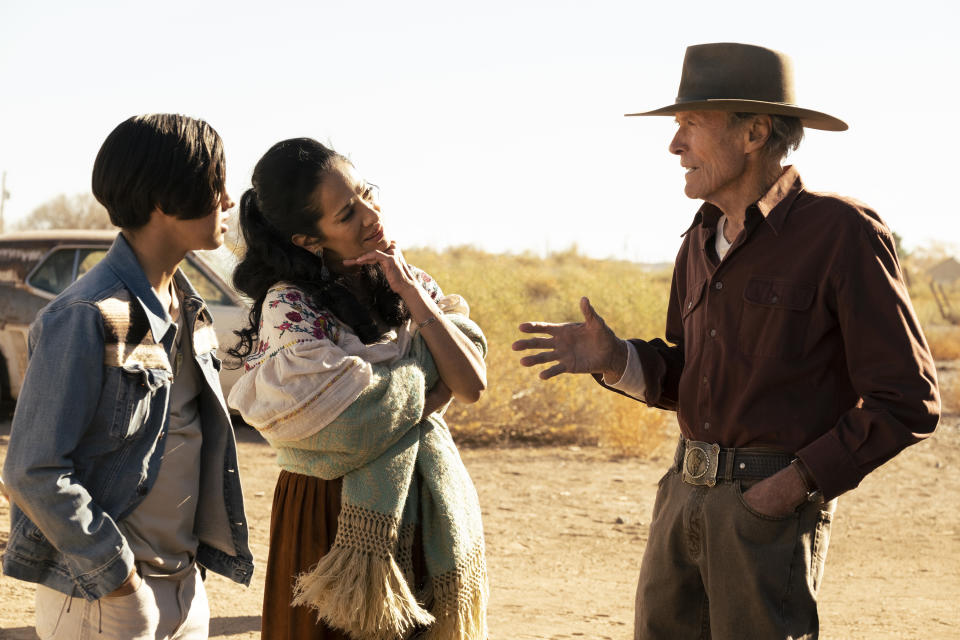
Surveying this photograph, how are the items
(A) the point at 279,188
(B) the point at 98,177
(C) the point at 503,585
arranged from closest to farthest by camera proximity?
(B) the point at 98,177
(A) the point at 279,188
(C) the point at 503,585

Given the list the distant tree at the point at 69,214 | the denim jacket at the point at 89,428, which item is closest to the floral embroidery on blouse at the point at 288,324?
the denim jacket at the point at 89,428

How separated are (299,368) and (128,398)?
477 mm

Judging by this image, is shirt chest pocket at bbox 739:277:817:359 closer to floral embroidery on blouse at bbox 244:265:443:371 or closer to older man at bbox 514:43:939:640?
older man at bbox 514:43:939:640

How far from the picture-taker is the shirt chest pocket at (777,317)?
272 cm

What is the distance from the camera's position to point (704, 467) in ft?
9.29

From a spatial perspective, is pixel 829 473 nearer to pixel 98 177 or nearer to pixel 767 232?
pixel 767 232

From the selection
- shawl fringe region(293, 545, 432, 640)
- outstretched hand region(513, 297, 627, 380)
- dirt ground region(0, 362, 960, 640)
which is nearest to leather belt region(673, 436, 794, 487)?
outstretched hand region(513, 297, 627, 380)

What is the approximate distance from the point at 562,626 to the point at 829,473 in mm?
2850

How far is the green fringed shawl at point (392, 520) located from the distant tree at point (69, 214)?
37999mm

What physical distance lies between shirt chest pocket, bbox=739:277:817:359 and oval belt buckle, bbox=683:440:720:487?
0.90 ft

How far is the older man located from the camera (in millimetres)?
2617

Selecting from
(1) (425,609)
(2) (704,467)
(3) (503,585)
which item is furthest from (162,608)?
(3) (503,585)

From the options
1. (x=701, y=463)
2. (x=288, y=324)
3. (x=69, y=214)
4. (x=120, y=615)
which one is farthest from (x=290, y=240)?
(x=69, y=214)

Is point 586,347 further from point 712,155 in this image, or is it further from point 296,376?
point 296,376
